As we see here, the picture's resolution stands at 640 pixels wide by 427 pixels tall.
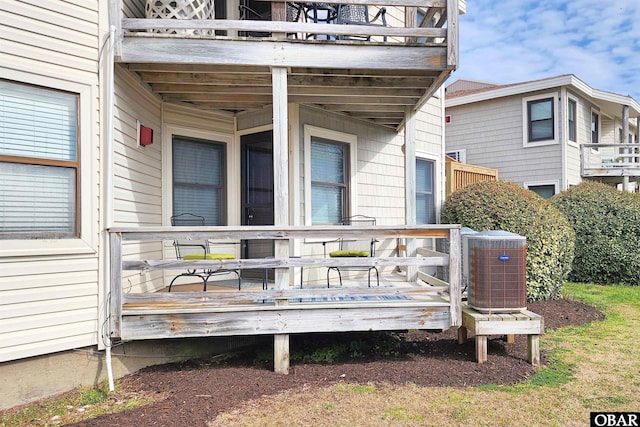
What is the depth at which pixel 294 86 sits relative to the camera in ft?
16.3

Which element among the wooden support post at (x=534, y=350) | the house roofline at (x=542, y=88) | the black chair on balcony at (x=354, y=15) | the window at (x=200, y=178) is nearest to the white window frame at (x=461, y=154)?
the house roofline at (x=542, y=88)

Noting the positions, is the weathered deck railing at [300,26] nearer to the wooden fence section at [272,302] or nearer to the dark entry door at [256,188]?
the wooden fence section at [272,302]

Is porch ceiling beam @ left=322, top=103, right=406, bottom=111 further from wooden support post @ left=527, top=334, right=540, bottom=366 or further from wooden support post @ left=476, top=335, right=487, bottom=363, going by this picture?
wooden support post @ left=527, top=334, right=540, bottom=366

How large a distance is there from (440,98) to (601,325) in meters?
5.07

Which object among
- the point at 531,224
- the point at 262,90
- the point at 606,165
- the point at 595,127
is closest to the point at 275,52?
the point at 262,90

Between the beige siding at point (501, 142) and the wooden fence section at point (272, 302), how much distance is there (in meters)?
9.35

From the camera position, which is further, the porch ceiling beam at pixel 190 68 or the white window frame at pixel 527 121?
the white window frame at pixel 527 121

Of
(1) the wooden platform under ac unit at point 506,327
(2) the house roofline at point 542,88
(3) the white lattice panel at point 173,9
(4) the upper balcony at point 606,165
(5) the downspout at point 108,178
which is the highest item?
(2) the house roofline at point 542,88

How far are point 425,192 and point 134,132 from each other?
18.2 feet

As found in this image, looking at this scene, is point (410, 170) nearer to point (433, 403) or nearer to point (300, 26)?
point (300, 26)

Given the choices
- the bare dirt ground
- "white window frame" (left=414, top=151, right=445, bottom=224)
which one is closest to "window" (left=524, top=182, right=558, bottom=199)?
"white window frame" (left=414, top=151, right=445, bottom=224)

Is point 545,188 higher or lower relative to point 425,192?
higher

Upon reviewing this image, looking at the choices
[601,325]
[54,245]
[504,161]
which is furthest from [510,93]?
[54,245]

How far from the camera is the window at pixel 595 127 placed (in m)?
13.4
